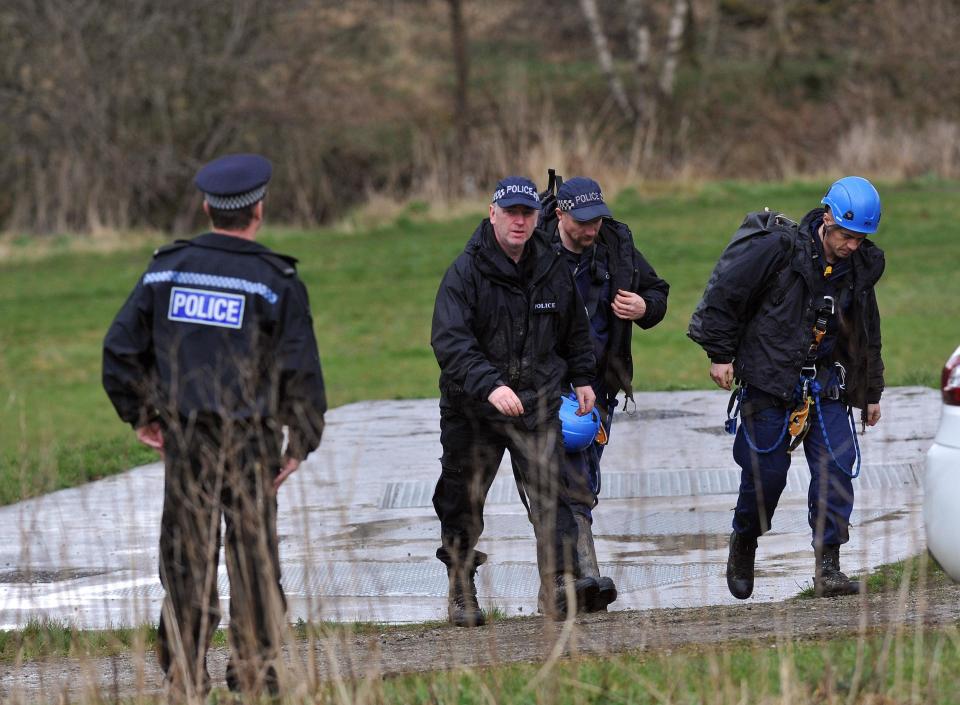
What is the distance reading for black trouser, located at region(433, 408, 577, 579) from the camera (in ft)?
22.0

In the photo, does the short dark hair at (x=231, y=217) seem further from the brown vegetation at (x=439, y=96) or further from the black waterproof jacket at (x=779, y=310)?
the brown vegetation at (x=439, y=96)

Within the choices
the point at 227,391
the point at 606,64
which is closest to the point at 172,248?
the point at 227,391

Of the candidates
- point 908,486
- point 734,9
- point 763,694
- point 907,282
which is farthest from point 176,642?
point 734,9

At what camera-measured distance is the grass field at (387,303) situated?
14203mm

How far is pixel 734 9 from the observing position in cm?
3988

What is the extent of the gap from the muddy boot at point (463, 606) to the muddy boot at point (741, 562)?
1.18m

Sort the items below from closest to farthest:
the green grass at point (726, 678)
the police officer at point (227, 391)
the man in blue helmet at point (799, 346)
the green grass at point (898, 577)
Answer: the green grass at point (726, 678)
the police officer at point (227, 391)
the green grass at point (898, 577)
the man in blue helmet at point (799, 346)

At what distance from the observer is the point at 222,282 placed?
5207 mm

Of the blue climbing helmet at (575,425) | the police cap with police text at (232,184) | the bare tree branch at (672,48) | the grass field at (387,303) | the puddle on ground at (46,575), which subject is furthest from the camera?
the bare tree branch at (672,48)

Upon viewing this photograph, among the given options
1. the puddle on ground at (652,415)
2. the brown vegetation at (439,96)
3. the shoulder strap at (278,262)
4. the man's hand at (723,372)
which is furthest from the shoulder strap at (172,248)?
the brown vegetation at (439,96)

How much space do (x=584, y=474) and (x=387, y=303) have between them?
1272 cm

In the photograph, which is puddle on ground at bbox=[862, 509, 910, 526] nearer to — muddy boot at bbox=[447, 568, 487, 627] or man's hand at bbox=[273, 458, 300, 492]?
muddy boot at bbox=[447, 568, 487, 627]

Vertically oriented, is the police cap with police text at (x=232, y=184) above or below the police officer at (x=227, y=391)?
above

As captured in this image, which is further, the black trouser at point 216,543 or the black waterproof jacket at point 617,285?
the black waterproof jacket at point 617,285
